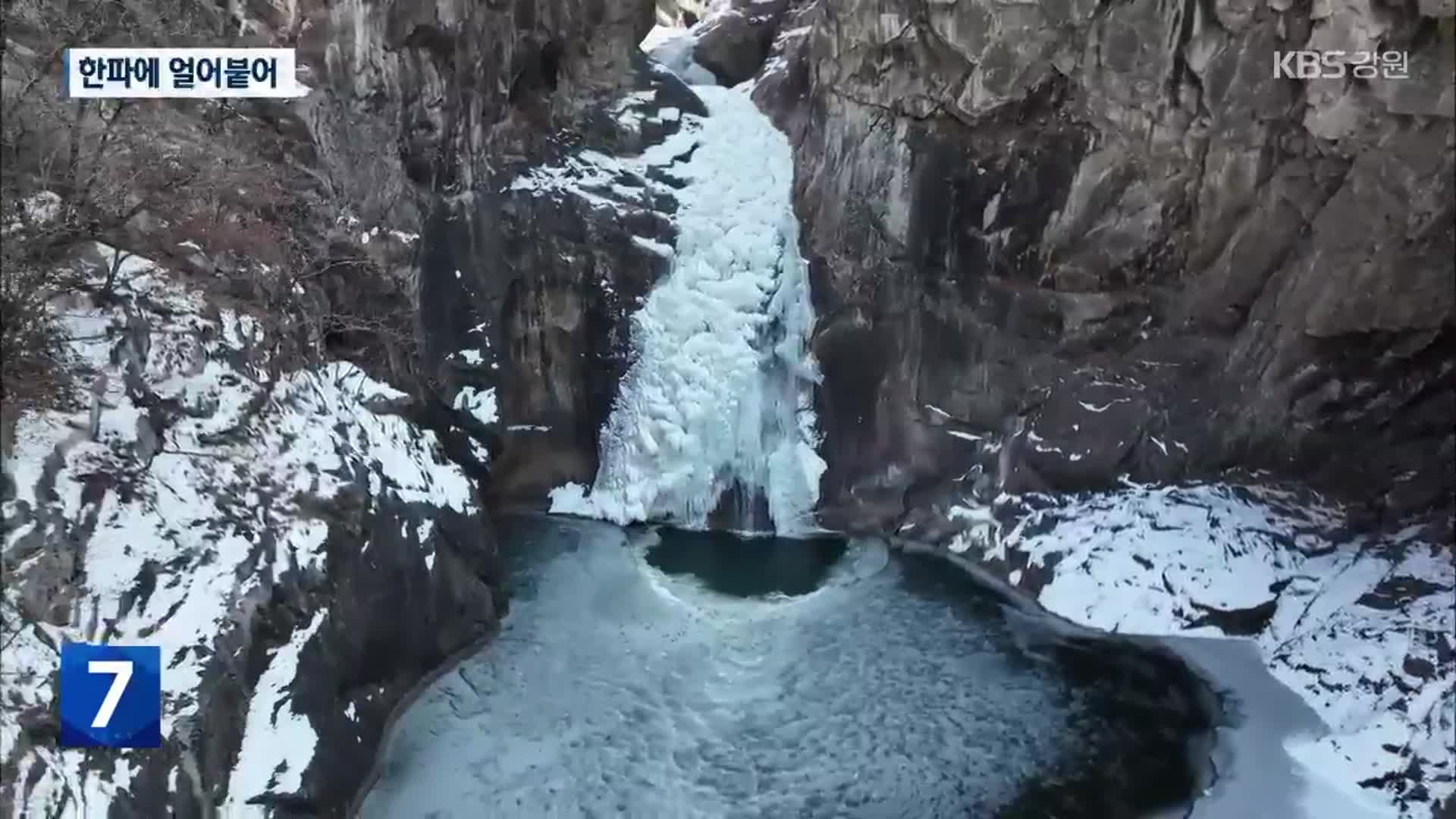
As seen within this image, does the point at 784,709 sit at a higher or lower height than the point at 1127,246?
lower

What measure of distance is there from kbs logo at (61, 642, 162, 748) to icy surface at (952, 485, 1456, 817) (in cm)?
837

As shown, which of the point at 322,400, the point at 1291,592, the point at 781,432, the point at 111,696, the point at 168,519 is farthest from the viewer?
the point at 781,432

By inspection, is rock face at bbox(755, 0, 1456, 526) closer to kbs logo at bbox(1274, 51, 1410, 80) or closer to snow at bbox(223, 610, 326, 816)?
kbs logo at bbox(1274, 51, 1410, 80)

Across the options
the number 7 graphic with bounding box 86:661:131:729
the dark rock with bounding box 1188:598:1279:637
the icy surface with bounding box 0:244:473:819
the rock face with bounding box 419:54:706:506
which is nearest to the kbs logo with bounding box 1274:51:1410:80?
the dark rock with bounding box 1188:598:1279:637

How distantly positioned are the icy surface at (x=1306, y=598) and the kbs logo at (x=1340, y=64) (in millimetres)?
4330

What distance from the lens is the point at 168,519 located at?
691cm

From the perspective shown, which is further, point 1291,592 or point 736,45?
point 736,45

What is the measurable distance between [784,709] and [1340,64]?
26.1ft

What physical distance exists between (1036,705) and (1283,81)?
6569 mm

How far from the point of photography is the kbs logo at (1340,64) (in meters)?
9.31

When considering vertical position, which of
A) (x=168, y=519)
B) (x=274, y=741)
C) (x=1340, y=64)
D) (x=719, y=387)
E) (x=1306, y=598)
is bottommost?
(x=274, y=741)

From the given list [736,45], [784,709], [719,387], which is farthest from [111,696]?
[736,45]

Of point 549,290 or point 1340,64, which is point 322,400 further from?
point 1340,64

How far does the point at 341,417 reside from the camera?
9227 mm
